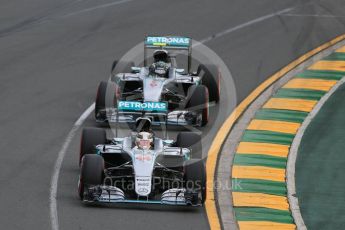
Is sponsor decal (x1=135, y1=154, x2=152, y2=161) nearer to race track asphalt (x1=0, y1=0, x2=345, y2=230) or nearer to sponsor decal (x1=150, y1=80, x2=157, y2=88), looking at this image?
race track asphalt (x1=0, y1=0, x2=345, y2=230)

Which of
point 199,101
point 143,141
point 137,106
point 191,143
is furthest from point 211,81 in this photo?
point 143,141

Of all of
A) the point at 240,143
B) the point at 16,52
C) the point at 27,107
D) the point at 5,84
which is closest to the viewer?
the point at 240,143

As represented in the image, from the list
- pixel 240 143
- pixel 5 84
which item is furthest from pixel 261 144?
pixel 5 84

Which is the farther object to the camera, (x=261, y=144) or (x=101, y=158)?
(x=261, y=144)

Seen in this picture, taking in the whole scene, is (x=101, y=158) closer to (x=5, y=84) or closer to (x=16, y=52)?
(x=5, y=84)

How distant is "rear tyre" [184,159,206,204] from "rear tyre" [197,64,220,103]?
24.5 feet

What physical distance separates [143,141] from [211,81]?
22.1 feet

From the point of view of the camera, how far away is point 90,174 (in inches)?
743

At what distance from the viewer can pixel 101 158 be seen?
19.1 metres

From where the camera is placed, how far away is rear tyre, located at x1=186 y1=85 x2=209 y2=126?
24.3 m

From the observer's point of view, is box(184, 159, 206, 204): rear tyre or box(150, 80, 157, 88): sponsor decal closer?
box(184, 159, 206, 204): rear tyre

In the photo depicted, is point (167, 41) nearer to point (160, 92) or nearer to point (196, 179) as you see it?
point (160, 92)

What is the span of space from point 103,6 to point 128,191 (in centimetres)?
1846

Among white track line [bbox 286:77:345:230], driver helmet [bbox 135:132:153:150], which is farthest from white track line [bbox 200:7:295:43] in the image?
driver helmet [bbox 135:132:153:150]
